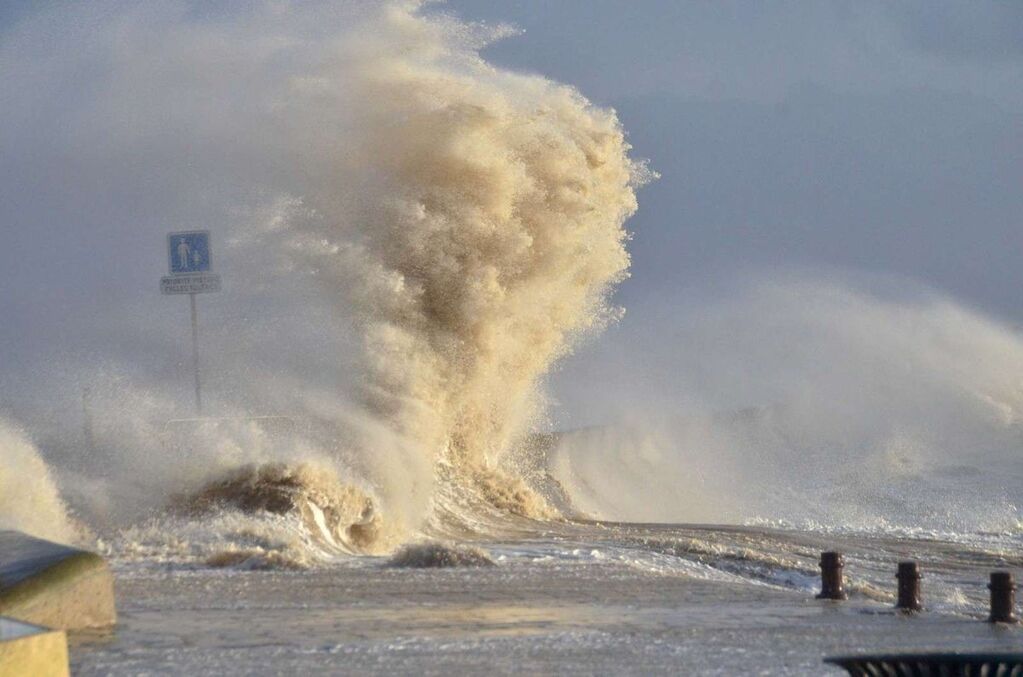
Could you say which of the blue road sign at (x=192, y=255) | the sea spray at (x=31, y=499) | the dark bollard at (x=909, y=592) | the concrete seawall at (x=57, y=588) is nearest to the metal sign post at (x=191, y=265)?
the blue road sign at (x=192, y=255)

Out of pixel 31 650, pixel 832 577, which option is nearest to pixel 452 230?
pixel 832 577

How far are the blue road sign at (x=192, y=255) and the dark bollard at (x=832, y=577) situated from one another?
8453mm

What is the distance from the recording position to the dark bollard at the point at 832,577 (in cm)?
1278

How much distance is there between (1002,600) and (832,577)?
1.65 m

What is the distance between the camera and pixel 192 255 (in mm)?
17844

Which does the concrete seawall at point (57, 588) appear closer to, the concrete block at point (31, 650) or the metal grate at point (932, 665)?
the concrete block at point (31, 650)

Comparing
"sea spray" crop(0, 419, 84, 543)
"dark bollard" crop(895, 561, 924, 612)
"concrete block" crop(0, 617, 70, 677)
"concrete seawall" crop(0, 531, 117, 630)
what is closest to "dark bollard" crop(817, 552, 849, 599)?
"dark bollard" crop(895, 561, 924, 612)

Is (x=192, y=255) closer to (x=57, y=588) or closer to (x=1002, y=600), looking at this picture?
(x=57, y=588)

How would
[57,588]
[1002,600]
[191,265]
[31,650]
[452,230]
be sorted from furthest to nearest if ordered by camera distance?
[452,230], [191,265], [1002,600], [57,588], [31,650]

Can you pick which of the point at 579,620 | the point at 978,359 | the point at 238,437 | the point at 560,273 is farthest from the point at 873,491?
the point at 579,620

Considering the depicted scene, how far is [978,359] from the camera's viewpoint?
4053 centimetres

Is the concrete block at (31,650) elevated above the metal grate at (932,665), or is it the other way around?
the concrete block at (31,650)

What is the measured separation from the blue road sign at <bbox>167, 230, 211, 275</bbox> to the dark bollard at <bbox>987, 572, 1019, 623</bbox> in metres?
9.99

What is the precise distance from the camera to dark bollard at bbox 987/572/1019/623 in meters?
11.5
